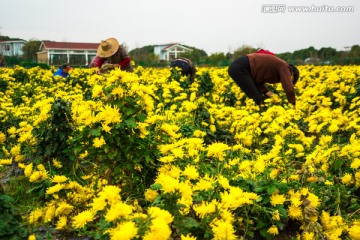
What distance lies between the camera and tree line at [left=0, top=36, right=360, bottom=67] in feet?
86.8

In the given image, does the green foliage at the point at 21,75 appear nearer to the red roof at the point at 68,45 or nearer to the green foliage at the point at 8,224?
the green foliage at the point at 8,224

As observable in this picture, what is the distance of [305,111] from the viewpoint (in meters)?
6.61

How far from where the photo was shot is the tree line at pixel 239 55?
1042 inches

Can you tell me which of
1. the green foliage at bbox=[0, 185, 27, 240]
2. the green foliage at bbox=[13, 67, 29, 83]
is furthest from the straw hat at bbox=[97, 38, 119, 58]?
the green foliage at bbox=[13, 67, 29, 83]

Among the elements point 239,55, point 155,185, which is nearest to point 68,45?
point 239,55

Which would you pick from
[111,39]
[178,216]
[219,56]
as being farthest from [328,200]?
[219,56]

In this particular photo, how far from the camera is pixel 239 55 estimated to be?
37844mm

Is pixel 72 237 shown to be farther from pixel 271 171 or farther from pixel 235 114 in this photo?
pixel 235 114

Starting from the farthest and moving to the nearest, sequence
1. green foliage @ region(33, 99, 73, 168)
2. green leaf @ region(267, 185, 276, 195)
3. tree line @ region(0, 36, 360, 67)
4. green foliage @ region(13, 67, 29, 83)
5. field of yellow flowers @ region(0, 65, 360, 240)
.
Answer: tree line @ region(0, 36, 360, 67) → green foliage @ region(13, 67, 29, 83) → green foliage @ region(33, 99, 73, 168) → green leaf @ region(267, 185, 276, 195) → field of yellow flowers @ region(0, 65, 360, 240)

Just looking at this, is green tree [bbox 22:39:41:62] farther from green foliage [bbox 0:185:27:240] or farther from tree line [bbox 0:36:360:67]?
green foliage [bbox 0:185:27:240]

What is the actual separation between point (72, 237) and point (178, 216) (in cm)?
114

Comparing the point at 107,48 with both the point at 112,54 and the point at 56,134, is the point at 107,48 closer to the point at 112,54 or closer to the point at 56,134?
the point at 112,54

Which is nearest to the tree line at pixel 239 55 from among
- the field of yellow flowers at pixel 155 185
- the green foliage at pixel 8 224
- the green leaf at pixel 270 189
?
the field of yellow flowers at pixel 155 185

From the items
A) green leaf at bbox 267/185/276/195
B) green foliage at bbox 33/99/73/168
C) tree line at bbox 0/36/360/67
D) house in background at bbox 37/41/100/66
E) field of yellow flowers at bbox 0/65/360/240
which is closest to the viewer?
field of yellow flowers at bbox 0/65/360/240
